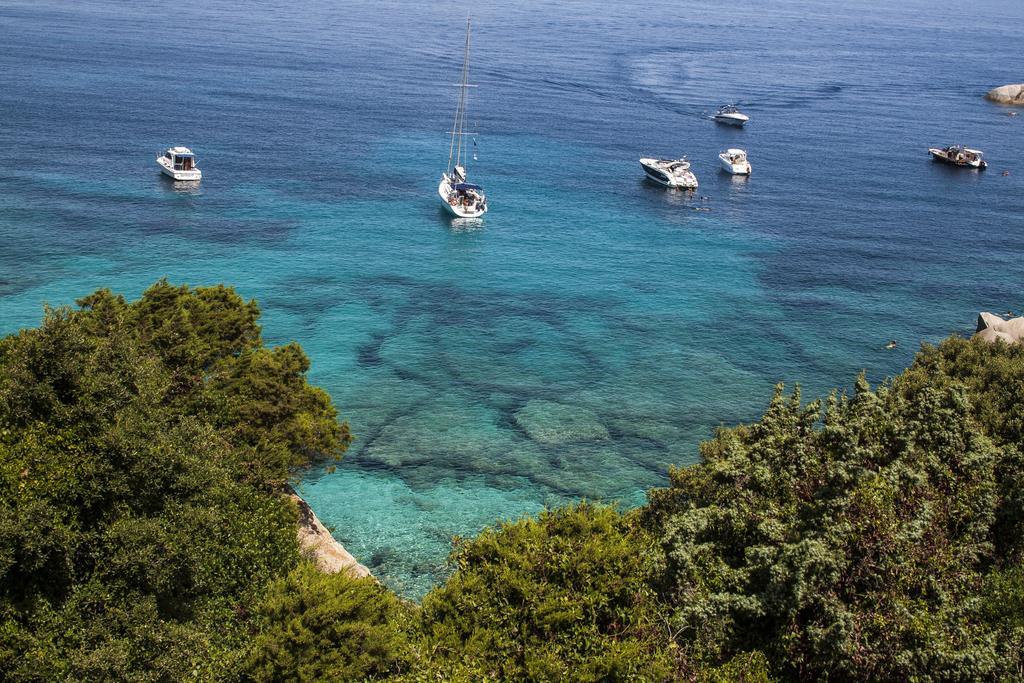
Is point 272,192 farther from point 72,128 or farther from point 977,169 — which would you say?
point 977,169

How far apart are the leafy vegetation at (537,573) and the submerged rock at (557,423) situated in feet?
70.4

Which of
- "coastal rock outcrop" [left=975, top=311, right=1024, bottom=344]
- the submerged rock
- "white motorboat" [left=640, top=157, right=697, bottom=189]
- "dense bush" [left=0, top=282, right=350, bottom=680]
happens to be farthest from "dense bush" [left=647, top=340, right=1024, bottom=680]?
"white motorboat" [left=640, top=157, right=697, bottom=189]

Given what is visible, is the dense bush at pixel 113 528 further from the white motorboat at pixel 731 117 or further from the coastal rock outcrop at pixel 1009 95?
the coastal rock outcrop at pixel 1009 95

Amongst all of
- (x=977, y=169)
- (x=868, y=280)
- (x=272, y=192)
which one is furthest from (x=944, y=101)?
(x=272, y=192)

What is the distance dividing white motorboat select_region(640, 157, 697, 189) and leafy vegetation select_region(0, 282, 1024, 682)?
73792 millimetres

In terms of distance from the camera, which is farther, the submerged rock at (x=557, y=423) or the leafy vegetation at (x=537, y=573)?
the submerged rock at (x=557, y=423)

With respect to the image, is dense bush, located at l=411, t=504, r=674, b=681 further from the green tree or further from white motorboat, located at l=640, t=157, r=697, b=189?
white motorboat, located at l=640, t=157, r=697, b=189

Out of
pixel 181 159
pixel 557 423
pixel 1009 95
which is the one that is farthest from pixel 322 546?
pixel 1009 95

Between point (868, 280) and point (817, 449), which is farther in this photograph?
point (868, 280)

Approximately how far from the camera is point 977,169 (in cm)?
11131

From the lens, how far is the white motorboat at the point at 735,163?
103875 mm

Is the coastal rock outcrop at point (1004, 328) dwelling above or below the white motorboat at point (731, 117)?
below

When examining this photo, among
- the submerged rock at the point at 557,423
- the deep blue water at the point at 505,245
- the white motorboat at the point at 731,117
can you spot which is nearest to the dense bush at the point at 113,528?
the deep blue water at the point at 505,245

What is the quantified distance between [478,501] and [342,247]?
41241 millimetres
